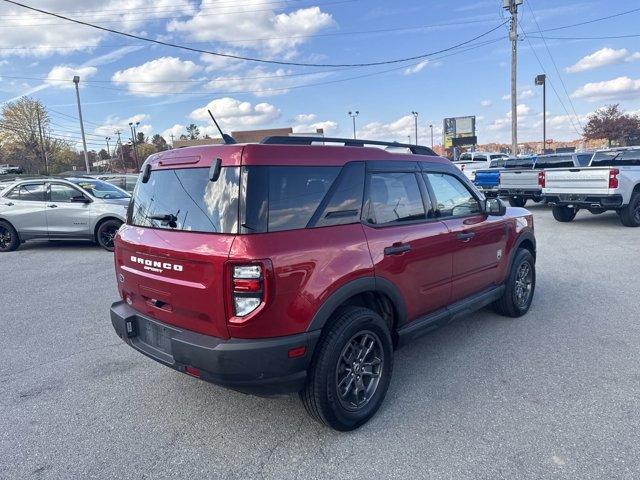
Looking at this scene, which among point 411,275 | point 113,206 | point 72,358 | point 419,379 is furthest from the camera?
point 113,206

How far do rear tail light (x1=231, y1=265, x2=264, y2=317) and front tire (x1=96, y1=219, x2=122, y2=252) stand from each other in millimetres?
8524

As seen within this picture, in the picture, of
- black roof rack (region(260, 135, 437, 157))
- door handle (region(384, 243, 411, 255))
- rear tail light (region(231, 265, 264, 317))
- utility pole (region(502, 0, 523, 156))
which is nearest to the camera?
rear tail light (region(231, 265, 264, 317))

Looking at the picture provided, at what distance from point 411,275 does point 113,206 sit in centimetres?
849

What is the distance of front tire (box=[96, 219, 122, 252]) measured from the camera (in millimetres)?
10180

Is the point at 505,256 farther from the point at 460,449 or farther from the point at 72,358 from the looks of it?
the point at 72,358

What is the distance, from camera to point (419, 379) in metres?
3.80

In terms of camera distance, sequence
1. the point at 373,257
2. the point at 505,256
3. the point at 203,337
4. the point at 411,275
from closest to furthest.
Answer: the point at 203,337, the point at 373,257, the point at 411,275, the point at 505,256

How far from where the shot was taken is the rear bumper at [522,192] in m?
14.1

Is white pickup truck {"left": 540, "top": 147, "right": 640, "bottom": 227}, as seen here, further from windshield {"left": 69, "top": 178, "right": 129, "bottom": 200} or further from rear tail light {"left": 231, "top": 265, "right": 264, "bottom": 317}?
rear tail light {"left": 231, "top": 265, "right": 264, "bottom": 317}

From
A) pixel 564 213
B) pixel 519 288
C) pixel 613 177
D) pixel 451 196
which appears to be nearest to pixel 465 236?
pixel 451 196

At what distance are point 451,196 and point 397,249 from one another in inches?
46.5

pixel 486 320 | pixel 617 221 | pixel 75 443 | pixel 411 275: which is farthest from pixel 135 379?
pixel 617 221

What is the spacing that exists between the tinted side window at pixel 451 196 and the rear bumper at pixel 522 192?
10.5 m

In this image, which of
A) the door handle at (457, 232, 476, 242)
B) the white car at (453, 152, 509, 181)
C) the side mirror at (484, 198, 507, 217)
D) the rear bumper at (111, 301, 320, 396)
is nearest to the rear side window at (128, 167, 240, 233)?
the rear bumper at (111, 301, 320, 396)
